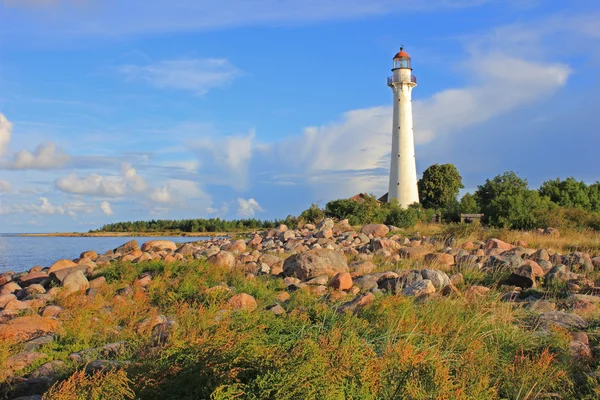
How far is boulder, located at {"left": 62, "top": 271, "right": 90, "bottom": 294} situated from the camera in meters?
11.0

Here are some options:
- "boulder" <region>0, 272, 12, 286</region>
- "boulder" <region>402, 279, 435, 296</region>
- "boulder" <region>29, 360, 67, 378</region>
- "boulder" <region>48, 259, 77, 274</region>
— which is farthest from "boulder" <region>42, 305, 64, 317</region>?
"boulder" <region>0, 272, 12, 286</region>

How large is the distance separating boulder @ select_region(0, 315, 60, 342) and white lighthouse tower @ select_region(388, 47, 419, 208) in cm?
3325

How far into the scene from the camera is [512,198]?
27703mm

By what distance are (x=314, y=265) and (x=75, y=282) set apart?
4897 mm

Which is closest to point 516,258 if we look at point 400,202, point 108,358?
point 108,358

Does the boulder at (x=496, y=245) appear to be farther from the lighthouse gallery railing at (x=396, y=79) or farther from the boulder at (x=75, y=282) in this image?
the lighthouse gallery railing at (x=396, y=79)

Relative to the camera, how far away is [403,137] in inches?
1564

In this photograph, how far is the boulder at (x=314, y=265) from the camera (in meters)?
12.4

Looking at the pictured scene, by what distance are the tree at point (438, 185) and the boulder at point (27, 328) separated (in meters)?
42.8

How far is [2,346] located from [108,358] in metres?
1.33

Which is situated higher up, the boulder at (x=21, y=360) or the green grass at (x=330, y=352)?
the green grass at (x=330, y=352)

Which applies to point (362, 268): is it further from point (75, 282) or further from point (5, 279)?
point (5, 279)

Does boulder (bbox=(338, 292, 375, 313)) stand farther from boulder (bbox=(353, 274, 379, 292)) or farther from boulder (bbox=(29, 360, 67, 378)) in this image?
boulder (bbox=(29, 360, 67, 378))

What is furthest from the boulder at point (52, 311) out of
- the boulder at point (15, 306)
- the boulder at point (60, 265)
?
the boulder at point (60, 265)
